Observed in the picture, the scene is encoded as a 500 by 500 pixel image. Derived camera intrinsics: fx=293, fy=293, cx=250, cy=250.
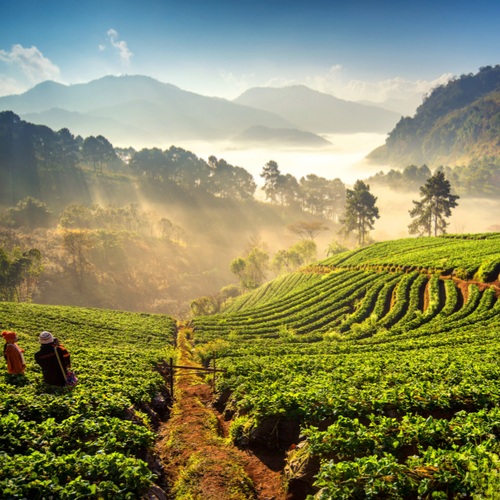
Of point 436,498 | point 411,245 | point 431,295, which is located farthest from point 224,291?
point 436,498

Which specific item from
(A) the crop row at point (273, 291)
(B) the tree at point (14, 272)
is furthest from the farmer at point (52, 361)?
(B) the tree at point (14, 272)

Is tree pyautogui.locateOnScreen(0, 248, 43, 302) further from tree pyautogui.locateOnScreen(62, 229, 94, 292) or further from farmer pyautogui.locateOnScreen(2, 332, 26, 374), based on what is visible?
farmer pyautogui.locateOnScreen(2, 332, 26, 374)

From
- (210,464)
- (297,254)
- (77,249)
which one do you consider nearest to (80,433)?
(210,464)

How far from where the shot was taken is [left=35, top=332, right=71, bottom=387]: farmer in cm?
1034

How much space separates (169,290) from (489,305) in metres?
85.1

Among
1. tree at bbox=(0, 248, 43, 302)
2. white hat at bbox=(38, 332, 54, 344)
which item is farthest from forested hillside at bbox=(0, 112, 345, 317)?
white hat at bbox=(38, 332, 54, 344)

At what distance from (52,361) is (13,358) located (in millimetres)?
1628

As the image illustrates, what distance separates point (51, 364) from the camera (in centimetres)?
1050

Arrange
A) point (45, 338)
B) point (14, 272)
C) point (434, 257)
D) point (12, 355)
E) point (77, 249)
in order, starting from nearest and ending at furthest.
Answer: point (45, 338) → point (12, 355) → point (434, 257) → point (14, 272) → point (77, 249)

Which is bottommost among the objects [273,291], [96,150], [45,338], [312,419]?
[273,291]

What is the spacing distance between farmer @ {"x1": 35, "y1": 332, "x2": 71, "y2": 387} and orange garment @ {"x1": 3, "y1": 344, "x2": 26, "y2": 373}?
1.21 m

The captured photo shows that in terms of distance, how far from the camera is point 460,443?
275 inches

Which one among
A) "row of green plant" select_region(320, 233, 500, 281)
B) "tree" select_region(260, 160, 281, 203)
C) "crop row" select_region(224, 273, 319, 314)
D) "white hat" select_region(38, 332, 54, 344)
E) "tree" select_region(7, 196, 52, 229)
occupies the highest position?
"tree" select_region(260, 160, 281, 203)

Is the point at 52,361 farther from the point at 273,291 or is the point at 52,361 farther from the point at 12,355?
the point at 273,291
